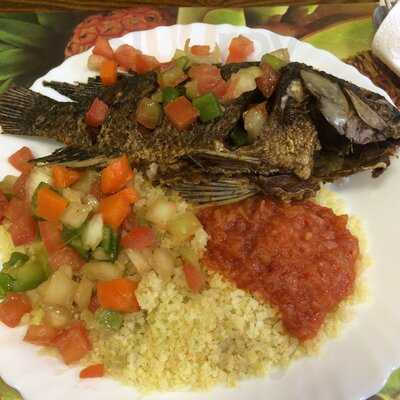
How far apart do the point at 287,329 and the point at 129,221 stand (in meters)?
0.88

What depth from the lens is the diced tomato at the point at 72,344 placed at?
2.12m

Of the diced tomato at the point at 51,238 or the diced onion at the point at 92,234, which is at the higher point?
the diced onion at the point at 92,234

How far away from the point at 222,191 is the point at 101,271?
663 mm

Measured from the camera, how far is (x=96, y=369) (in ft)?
6.93

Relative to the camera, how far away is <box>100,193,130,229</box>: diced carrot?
7.53ft

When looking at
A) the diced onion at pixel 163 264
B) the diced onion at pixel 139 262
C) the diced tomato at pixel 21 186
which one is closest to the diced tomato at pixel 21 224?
the diced tomato at pixel 21 186

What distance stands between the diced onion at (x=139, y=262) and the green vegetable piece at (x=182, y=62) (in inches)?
37.1

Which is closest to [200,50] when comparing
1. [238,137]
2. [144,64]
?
[144,64]

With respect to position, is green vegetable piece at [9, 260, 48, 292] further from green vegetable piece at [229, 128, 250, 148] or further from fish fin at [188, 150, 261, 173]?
green vegetable piece at [229, 128, 250, 148]

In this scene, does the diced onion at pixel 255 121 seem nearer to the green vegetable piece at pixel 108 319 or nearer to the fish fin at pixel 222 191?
the fish fin at pixel 222 191

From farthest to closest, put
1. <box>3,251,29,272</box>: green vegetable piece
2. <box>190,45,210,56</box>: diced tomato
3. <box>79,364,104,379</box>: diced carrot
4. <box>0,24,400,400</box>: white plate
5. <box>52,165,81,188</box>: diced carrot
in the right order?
<box>190,45,210,56</box>: diced tomato < <box>52,165,81,188</box>: diced carrot < <box>3,251,29,272</box>: green vegetable piece < <box>79,364,104,379</box>: diced carrot < <box>0,24,400,400</box>: white plate

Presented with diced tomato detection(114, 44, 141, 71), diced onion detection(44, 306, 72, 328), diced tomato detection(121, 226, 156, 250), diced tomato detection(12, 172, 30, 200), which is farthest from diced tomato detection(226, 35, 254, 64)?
diced onion detection(44, 306, 72, 328)

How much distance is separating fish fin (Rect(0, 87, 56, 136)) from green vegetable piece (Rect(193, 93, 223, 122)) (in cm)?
86

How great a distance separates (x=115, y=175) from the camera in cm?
235
